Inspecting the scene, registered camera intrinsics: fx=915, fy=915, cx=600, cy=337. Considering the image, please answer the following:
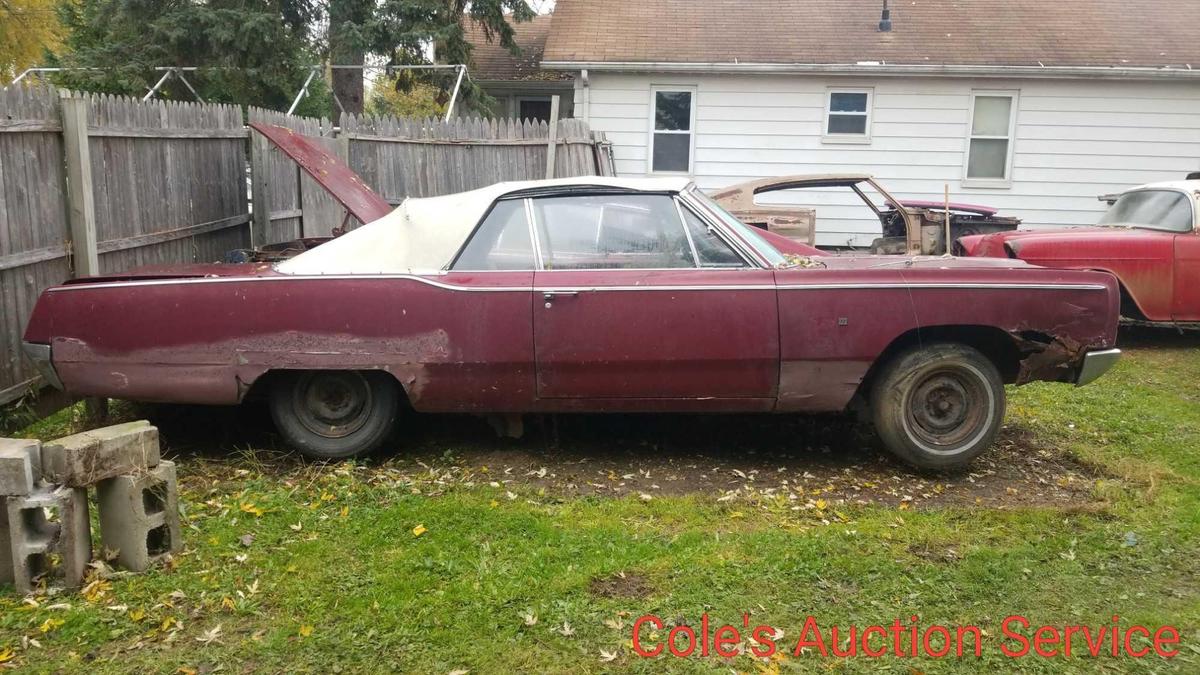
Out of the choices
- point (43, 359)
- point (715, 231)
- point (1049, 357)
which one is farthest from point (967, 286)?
point (43, 359)

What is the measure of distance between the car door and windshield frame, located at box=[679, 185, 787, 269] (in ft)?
0.25

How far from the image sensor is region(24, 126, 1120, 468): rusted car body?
4566 mm

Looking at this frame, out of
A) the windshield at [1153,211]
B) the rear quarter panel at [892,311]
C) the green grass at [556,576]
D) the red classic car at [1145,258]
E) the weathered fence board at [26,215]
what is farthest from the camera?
the windshield at [1153,211]

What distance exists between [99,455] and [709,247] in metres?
2.93

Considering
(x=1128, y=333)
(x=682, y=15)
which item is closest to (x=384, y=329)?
(x=1128, y=333)

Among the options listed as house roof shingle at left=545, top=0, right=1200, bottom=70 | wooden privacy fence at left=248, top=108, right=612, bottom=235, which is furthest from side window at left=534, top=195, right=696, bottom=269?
house roof shingle at left=545, top=0, right=1200, bottom=70

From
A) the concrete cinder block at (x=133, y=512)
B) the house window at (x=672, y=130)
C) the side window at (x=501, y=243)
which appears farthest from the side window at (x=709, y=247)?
the house window at (x=672, y=130)

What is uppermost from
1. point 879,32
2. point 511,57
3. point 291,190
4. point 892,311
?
point 879,32

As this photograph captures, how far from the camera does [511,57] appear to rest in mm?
17203

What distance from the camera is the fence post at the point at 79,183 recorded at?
5.62 m

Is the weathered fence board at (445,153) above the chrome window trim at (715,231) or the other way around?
above

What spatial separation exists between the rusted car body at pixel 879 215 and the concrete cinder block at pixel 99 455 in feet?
22.0

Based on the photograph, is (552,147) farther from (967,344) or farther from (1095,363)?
(1095,363)

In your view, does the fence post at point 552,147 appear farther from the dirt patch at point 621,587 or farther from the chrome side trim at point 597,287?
the dirt patch at point 621,587
